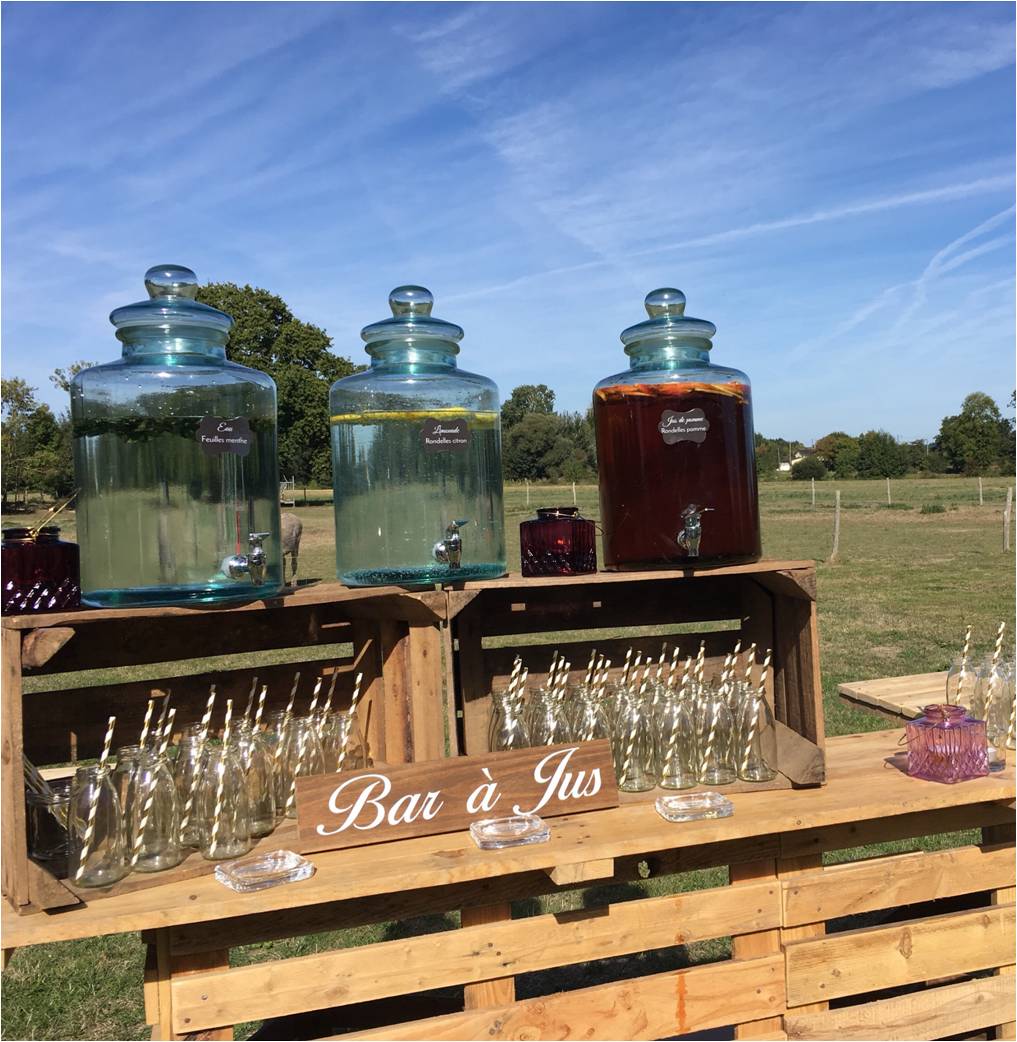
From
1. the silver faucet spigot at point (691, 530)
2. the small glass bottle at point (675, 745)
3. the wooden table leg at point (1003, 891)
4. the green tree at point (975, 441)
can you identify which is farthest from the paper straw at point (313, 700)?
the green tree at point (975, 441)

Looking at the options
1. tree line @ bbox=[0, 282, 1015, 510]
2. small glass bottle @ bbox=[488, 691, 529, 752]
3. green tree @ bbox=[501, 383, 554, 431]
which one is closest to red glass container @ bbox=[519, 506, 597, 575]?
small glass bottle @ bbox=[488, 691, 529, 752]

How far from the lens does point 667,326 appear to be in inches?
87.8

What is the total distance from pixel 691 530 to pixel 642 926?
851 mm

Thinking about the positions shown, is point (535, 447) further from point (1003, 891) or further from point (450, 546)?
point (450, 546)

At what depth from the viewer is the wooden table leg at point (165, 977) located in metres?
1.71

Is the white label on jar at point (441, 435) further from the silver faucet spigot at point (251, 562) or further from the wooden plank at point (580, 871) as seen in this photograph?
the wooden plank at point (580, 871)

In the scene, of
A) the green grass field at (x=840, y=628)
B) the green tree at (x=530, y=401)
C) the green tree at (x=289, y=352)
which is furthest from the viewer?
the green tree at (x=530, y=401)

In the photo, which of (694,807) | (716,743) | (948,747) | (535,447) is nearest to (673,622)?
(716,743)

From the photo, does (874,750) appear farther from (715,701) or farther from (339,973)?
(339,973)

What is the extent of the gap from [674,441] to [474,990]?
1222 millimetres

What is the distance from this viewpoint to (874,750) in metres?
2.50

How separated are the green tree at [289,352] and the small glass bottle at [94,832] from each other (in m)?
22.8

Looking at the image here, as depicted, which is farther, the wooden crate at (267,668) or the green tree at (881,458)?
the green tree at (881,458)

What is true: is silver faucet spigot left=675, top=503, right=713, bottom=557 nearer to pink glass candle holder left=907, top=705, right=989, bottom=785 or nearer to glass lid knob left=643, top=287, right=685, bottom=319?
glass lid knob left=643, top=287, right=685, bottom=319
